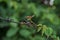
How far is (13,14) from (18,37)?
31 cm

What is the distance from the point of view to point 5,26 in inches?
133

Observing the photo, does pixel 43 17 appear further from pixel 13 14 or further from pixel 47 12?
pixel 13 14

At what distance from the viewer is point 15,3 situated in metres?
3.32

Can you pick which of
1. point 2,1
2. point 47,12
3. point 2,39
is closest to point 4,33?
point 2,39

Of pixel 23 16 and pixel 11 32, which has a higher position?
pixel 23 16

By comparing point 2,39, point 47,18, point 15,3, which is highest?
point 15,3

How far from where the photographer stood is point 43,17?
133 inches

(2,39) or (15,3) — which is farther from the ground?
(15,3)

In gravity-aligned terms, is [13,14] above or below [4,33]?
above

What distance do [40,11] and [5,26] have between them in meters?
0.50

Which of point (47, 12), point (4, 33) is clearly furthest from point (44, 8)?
point (4, 33)

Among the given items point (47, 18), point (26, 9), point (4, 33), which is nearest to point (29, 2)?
point (26, 9)

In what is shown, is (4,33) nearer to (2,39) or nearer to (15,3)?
(2,39)

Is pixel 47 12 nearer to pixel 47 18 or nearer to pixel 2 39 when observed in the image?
pixel 47 18
